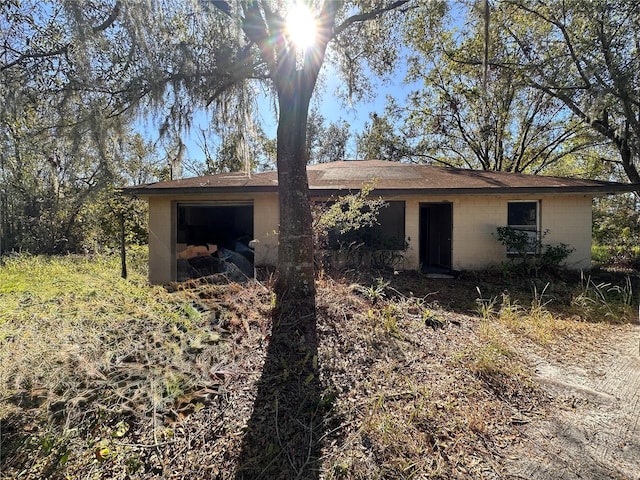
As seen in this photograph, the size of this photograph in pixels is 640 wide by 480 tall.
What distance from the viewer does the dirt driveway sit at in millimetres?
2211

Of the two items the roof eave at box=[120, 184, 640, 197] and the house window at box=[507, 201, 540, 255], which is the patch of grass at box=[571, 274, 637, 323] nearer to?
the house window at box=[507, 201, 540, 255]

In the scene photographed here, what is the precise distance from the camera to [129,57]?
414cm

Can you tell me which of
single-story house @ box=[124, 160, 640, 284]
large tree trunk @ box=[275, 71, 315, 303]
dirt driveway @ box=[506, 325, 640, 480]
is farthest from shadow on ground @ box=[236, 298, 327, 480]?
single-story house @ box=[124, 160, 640, 284]

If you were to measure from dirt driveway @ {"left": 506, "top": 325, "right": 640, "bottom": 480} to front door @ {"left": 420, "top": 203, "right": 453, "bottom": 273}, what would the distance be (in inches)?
234

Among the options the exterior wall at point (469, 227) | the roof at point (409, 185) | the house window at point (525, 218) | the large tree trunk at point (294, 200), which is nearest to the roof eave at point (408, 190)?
the roof at point (409, 185)

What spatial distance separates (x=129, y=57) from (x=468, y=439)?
17.7ft

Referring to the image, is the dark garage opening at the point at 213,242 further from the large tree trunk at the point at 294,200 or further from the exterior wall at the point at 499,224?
the exterior wall at the point at 499,224

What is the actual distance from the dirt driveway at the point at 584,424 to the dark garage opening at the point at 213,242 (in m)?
5.12

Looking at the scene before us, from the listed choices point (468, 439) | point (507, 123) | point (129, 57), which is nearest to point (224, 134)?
point (129, 57)

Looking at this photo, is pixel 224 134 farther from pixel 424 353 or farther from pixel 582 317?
pixel 582 317

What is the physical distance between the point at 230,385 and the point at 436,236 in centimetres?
954

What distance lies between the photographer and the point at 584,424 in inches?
105

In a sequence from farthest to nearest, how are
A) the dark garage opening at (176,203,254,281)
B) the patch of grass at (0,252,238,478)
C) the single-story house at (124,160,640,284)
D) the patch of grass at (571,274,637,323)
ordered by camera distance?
the dark garage opening at (176,203,254,281), the single-story house at (124,160,640,284), the patch of grass at (571,274,637,323), the patch of grass at (0,252,238,478)

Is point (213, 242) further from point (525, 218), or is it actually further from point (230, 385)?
point (525, 218)
